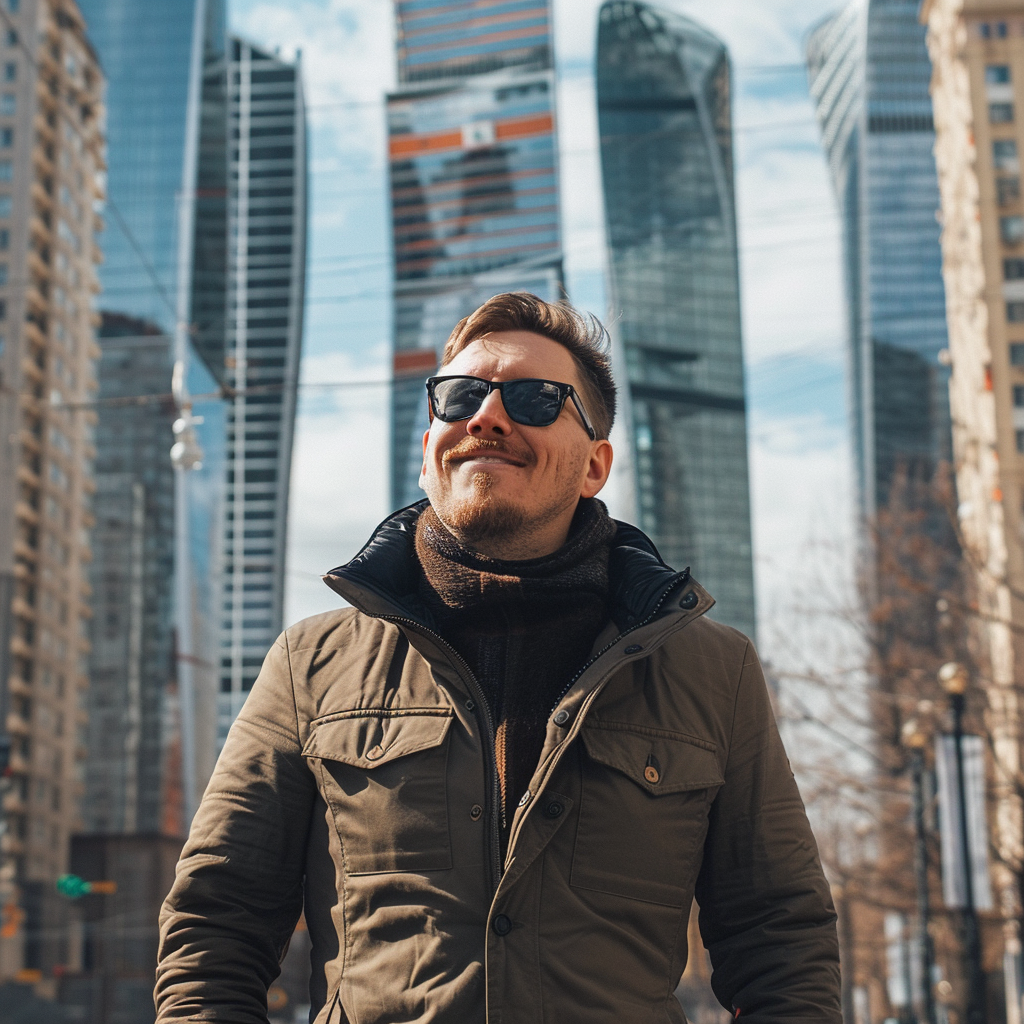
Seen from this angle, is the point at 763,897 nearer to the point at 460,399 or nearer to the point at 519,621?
the point at 519,621

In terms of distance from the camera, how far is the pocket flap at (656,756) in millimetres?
2293

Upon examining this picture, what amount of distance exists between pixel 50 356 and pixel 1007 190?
35184mm

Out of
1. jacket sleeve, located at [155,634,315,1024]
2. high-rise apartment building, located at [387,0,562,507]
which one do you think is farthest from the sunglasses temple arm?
high-rise apartment building, located at [387,0,562,507]

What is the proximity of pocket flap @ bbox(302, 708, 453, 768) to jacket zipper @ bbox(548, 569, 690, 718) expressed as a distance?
0.20 metres

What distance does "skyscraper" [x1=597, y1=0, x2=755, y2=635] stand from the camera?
4662 cm

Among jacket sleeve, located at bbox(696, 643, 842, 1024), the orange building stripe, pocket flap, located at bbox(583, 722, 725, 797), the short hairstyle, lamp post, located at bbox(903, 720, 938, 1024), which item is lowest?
lamp post, located at bbox(903, 720, 938, 1024)

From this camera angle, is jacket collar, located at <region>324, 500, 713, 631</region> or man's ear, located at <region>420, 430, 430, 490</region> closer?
jacket collar, located at <region>324, 500, 713, 631</region>

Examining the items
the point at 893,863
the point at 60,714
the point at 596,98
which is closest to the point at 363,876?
the point at 893,863

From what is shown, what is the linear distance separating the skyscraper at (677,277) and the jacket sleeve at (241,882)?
4110 centimetres

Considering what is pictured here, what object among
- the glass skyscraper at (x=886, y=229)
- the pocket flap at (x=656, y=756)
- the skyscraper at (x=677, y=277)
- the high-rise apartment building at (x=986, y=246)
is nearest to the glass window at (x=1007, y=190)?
the high-rise apartment building at (x=986, y=246)

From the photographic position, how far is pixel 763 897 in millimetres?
2357

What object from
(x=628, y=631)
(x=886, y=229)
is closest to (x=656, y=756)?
(x=628, y=631)

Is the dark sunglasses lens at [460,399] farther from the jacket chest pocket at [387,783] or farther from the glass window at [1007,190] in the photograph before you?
the glass window at [1007,190]

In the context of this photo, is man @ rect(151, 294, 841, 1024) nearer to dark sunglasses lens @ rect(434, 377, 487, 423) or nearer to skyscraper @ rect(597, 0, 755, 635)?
dark sunglasses lens @ rect(434, 377, 487, 423)
